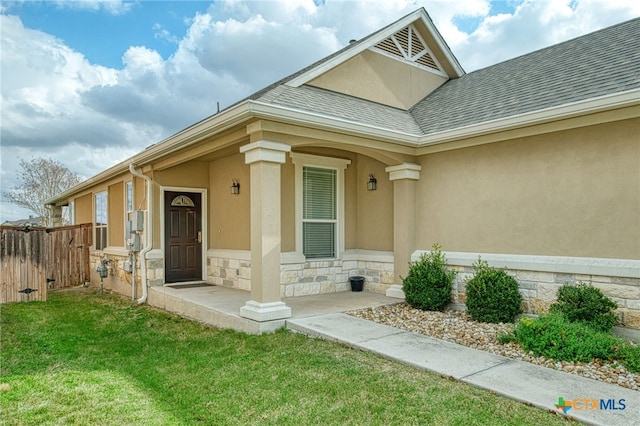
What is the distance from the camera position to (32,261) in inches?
389

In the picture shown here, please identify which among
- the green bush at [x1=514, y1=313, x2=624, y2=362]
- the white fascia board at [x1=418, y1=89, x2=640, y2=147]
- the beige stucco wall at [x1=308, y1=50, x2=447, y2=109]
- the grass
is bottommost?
the grass

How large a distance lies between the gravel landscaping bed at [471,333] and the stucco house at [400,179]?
0.80 metres

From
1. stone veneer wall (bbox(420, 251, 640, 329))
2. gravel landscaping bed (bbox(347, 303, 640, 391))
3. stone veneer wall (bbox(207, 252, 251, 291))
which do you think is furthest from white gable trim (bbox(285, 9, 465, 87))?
gravel landscaping bed (bbox(347, 303, 640, 391))

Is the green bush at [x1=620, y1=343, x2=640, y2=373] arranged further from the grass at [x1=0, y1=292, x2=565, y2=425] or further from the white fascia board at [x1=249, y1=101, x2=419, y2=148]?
the white fascia board at [x1=249, y1=101, x2=419, y2=148]

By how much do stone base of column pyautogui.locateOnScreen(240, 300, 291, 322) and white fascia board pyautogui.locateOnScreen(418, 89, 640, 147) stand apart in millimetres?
3734

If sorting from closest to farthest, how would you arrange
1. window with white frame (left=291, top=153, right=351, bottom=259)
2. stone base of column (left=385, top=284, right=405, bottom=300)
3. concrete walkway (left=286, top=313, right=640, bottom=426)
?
1. concrete walkway (left=286, top=313, right=640, bottom=426)
2. stone base of column (left=385, top=284, right=405, bottom=300)
3. window with white frame (left=291, top=153, right=351, bottom=259)

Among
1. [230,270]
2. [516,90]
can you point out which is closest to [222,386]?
[230,270]

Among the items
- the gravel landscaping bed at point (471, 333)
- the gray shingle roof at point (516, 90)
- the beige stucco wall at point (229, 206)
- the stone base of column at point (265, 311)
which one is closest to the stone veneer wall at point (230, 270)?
the beige stucco wall at point (229, 206)

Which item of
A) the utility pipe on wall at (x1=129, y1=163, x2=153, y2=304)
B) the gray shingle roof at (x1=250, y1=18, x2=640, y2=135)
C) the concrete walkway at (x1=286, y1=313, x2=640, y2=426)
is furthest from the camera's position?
the utility pipe on wall at (x1=129, y1=163, x2=153, y2=304)

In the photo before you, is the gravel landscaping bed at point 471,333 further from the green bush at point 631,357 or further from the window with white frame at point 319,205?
the window with white frame at point 319,205

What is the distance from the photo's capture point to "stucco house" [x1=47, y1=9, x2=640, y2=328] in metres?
5.38

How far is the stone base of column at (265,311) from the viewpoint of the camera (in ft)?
18.5

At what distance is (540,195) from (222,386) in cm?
490

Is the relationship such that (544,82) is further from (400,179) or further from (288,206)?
(288,206)
